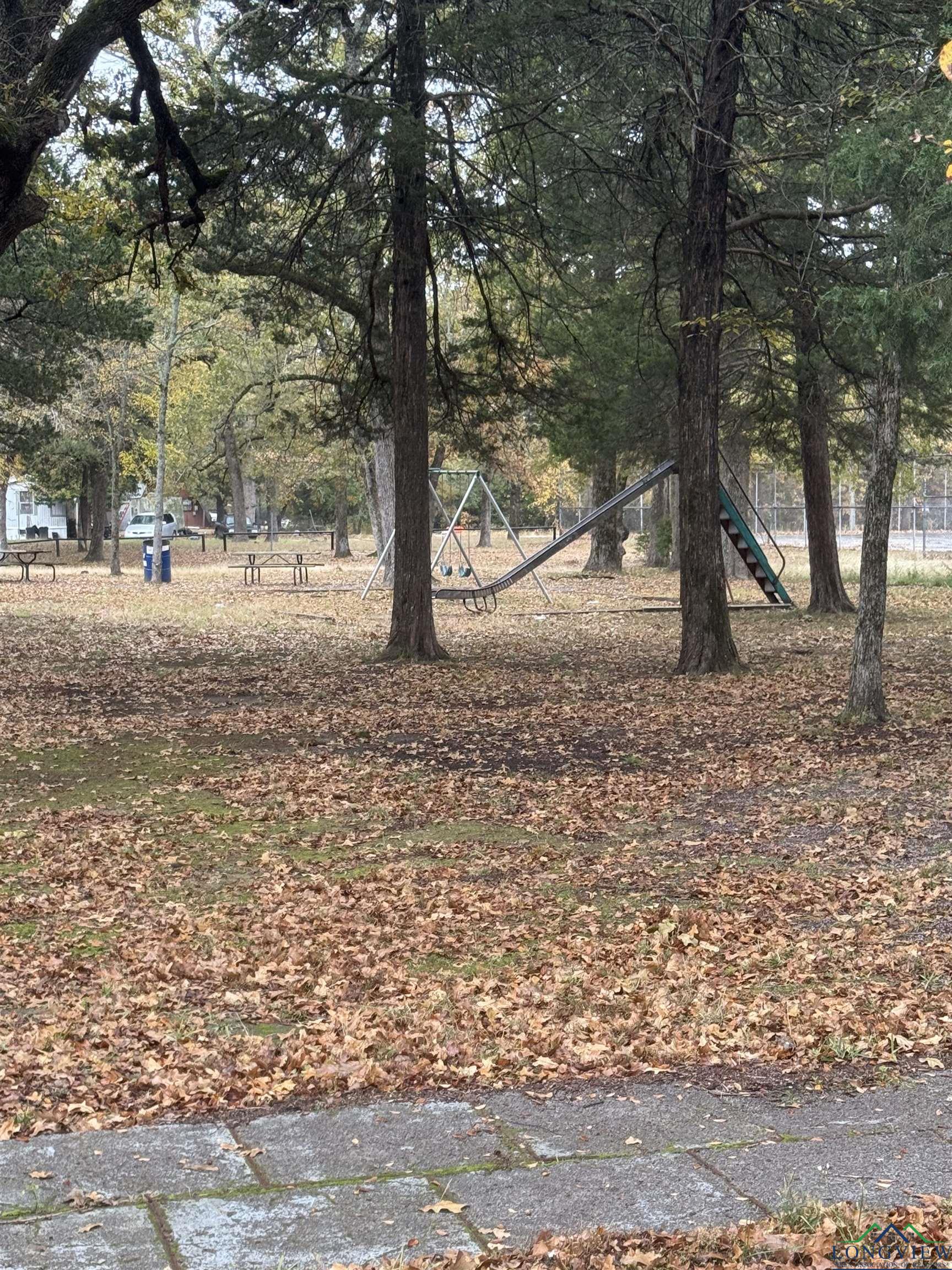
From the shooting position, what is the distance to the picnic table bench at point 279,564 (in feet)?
116

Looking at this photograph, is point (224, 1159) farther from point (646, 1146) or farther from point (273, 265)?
point (273, 265)

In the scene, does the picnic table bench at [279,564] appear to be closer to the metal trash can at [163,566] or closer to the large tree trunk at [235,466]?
the metal trash can at [163,566]

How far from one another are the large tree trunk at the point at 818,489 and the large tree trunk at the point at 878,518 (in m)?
8.59

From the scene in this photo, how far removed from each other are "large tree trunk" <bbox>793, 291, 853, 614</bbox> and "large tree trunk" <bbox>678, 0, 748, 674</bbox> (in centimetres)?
→ 458

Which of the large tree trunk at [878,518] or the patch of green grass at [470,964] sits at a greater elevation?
the large tree trunk at [878,518]

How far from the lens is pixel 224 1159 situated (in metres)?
3.99

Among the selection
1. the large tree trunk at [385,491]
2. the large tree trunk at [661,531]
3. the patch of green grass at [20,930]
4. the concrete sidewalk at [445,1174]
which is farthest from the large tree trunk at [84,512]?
the concrete sidewalk at [445,1174]

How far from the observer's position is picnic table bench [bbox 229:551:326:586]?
3541 cm

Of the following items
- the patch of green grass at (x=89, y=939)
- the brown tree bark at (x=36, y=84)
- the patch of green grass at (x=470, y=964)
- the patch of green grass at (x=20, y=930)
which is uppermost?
the brown tree bark at (x=36, y=84)

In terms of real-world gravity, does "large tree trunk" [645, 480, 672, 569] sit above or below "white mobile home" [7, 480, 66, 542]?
below

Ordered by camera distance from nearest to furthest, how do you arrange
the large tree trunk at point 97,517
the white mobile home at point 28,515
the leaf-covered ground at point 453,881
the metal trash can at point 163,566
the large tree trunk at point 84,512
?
the leaf-covered ground at point 453,881 → the metal trash can at point 163,566 → the large tree trunk at point 97,517 → the large tree trunk at point 84,512 → the white mobile home at point 28,515

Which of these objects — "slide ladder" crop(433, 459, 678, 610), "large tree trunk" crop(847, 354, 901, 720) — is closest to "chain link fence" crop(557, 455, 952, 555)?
"slide ladder" crop(433, 459, 678, 610)

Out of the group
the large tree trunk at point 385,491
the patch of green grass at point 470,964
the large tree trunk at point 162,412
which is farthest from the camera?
Answer: the large tree trunk at point 162,412

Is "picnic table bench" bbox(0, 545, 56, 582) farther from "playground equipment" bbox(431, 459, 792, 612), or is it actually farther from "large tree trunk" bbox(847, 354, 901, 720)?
"large tree trunk" bbox(847, 354, 901, 720)
